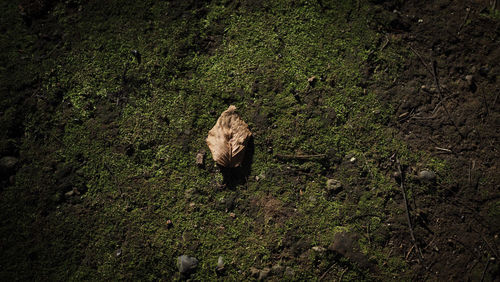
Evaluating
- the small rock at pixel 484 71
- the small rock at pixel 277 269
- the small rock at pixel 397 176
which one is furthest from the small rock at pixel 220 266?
the small rock at pixel 484 71

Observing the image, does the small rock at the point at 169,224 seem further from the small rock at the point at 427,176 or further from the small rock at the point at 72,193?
the small rock at the point at 427,176

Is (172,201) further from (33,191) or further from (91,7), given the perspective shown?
(91,7)

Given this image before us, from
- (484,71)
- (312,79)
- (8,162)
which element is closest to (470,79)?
(484,71)

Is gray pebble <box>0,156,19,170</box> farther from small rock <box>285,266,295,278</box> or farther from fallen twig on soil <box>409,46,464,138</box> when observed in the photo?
fallen twig on soil <box>409,46,464,138</box>

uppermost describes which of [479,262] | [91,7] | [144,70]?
[91,7]

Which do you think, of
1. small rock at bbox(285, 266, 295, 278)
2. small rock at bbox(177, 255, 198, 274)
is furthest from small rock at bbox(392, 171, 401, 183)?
small rock at bbox(177, 255, 198, 274)

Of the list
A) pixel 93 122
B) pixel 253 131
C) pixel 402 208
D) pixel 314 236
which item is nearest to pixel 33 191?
pixel 93 122
